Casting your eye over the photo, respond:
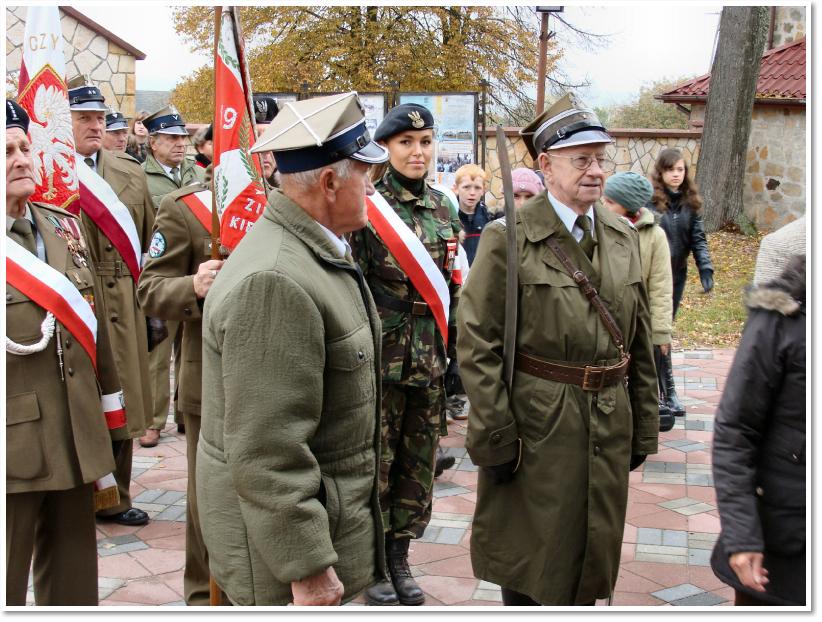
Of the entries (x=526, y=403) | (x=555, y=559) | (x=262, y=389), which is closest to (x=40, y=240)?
(x=262, y=389)

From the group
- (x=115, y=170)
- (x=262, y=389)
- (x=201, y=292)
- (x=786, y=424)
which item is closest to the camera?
(x=262, y=389)

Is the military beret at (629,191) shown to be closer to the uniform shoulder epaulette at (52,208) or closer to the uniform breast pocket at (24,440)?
the uniform shoulder epaulette at (52,208)

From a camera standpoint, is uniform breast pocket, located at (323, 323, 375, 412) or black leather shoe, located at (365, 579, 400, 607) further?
black leather shoe, located at (365, 579, 400, 607)

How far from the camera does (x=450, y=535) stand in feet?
16.1

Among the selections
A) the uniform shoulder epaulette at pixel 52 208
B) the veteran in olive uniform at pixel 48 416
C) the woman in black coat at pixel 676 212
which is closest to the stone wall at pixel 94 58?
the woman in black coat at pixel 676 212

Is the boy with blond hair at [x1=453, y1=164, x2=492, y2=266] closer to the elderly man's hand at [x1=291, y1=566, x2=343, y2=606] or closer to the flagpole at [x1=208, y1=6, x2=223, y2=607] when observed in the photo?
the flagpole at [x1=208, y1=6, x2=223, y2=607]

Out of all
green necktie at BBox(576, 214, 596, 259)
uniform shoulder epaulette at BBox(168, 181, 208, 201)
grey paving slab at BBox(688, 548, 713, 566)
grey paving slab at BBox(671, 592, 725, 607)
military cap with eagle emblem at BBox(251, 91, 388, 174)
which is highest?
military cap with eagle emblem at BBox(251, 91, 388, 174)

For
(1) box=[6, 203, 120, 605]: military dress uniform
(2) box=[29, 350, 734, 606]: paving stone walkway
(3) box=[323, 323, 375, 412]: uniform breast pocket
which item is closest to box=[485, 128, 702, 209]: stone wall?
(2) box=[29, 350, 734, 606]: paving stone walkway

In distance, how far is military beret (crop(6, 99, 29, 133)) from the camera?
3.25m

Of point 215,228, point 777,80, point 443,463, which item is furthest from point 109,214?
point 777,80

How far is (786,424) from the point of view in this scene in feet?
8.38

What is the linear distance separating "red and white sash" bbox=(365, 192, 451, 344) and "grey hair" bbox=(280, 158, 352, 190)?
67.0 inches

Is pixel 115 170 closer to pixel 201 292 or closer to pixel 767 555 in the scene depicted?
pixel 201 292
